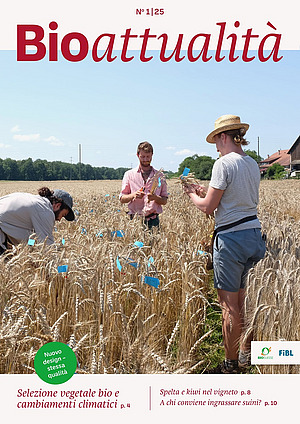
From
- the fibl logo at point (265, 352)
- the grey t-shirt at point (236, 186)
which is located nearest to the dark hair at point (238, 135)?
the grey t-shirt at point (236, 186)

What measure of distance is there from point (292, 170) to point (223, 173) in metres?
48.2

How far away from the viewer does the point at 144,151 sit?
Result: 177 inches

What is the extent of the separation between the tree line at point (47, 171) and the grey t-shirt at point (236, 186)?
173 ft

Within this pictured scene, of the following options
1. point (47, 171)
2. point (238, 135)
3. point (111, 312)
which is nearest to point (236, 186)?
point (238, 135)

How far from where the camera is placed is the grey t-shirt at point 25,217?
3.57 metres

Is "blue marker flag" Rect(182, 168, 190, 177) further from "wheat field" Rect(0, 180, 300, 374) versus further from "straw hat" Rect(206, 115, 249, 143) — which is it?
"wheat field" Rect(0, 180, 300, 374)

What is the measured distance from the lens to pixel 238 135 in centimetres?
268

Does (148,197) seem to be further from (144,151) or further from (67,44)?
(67,44)

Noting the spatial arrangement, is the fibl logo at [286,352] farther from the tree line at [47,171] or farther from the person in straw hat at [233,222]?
the tree line at [47,171]

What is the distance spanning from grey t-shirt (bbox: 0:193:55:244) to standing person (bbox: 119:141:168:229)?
1207mm

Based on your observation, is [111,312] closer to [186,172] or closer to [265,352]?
[265,352]

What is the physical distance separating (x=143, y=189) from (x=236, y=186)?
83.8 inches

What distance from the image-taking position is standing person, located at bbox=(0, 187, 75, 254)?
3.57 meters
